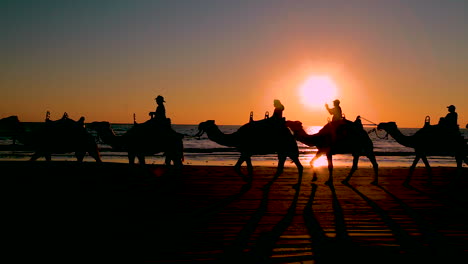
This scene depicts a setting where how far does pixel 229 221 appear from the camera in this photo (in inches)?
297

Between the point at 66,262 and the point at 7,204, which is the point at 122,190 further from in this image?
the point at 66,262

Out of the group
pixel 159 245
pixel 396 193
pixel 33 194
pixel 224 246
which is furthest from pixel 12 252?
pixel 396 193

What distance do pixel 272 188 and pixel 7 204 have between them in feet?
21.5

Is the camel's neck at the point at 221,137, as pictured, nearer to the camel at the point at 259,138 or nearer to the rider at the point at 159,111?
the camel at the point at 259,138

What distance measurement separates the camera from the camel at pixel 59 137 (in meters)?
14.7

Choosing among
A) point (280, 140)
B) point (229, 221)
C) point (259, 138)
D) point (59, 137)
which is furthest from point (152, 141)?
point (229, 221)

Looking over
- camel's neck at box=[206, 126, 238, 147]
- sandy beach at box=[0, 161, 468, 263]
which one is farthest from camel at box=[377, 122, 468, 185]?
camel's neck at box=[206, 126, 238, 147]

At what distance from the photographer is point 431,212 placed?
871 centimetres

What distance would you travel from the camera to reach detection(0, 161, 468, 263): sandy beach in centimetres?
568

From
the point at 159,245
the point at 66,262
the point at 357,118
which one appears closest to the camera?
the point at 66,262

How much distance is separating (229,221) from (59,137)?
9414mm

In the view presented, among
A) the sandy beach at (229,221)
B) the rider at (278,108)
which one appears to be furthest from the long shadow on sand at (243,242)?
the rider at (278,108)

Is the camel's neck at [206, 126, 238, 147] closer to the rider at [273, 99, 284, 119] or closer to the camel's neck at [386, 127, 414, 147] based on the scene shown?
the rider at [273, 99, 284, 119]

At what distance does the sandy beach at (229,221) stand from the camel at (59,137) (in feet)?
6.75
